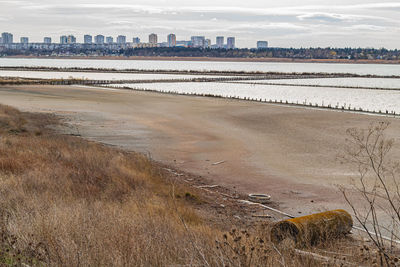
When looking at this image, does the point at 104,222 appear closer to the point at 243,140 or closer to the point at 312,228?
the point at 312,228

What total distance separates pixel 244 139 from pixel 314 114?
14842 millimetres

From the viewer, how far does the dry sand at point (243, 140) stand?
15.4 m

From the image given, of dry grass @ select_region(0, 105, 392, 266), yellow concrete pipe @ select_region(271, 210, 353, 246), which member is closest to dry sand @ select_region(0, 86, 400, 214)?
yellow concrete pipe @ select_region(271, 210, 353, 246)

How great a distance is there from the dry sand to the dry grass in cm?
338

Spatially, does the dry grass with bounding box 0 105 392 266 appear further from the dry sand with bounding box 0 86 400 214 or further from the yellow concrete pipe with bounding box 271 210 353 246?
the dry sand with bounding box 0 86 400 214

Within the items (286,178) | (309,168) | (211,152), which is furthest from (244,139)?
(286,178)

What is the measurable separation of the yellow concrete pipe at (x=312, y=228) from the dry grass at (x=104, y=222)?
1.09 ft

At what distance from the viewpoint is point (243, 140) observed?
25.0m

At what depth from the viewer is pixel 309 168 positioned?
18031mm

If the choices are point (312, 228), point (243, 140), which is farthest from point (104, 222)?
point (243, 140)

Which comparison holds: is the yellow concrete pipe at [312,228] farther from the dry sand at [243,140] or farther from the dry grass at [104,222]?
the dry sand at [243,140]

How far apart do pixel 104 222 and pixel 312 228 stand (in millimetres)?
3698

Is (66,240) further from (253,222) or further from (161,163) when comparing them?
(161,163)

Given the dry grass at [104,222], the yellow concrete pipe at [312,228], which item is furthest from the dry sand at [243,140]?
the dry grass at [104,222]
